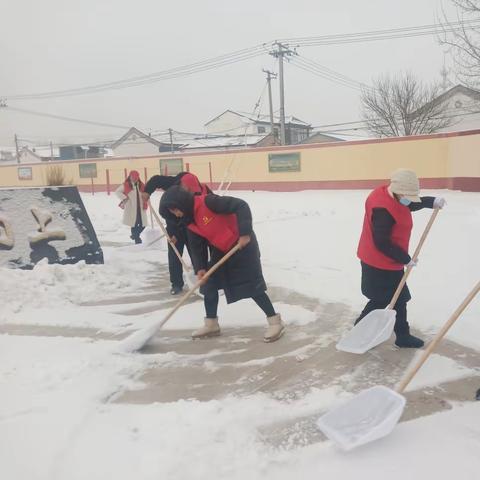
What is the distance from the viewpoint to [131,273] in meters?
5.95

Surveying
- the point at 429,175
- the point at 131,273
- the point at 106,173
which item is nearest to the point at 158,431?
the point at 131,273

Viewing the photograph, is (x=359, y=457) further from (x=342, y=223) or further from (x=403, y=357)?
(x=342, y=223)

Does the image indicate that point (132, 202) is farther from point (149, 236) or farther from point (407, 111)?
point (407, 111)

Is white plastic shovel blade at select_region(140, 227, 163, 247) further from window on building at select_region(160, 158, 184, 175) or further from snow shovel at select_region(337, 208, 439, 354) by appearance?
window on building at select_region(160, 158, 184, 175)

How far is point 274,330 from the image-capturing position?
12.4 ft

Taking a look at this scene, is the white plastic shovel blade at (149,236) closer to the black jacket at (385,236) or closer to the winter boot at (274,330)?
the winter boot at (274,330)

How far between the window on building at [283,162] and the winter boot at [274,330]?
16.6 meters

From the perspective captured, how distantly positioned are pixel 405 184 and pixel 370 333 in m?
1.08

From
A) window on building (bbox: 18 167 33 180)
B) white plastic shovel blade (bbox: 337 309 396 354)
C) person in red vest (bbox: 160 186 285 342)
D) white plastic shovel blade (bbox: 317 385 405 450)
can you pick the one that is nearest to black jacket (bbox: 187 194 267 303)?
person in red vest (bbox: 160 186 285 342)

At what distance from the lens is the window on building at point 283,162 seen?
65.4 feet

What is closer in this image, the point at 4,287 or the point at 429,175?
the point at 4,287

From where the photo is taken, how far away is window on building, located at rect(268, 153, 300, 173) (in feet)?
65.4

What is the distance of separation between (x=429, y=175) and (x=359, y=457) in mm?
15881

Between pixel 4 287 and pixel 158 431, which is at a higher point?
pixel 4 287
